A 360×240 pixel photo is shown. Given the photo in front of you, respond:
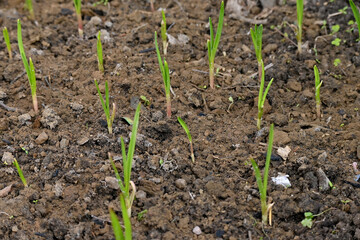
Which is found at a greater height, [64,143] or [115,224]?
[115,224]

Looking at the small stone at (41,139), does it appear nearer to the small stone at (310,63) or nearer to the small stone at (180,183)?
the small stone at (180,183)

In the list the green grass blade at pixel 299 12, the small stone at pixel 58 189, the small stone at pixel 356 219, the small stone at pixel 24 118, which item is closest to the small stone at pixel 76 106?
the small stone at pixel 24 118

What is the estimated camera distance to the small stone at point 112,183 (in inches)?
85.3

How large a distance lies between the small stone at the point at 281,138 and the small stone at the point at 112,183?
827mm

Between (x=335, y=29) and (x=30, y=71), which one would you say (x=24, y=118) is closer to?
(x=30, y=71)

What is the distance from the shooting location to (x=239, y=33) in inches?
131

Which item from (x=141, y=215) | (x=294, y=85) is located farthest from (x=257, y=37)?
(x=141, y=215)

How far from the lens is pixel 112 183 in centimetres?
217

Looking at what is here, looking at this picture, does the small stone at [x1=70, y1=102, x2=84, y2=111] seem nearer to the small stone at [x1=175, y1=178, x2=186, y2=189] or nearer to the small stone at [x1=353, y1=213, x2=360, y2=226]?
the small stone at [x1=175, y1=178, x2=186, y2=189]

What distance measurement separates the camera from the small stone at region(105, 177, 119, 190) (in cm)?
217

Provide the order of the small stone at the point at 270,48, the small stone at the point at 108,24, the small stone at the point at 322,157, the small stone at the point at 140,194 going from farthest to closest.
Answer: the small stone at the point at 108,24 < the small stone at the point at 270,48 < the small stone at the point at 322,157 < the small stone at the point at 140,194

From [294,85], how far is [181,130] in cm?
80

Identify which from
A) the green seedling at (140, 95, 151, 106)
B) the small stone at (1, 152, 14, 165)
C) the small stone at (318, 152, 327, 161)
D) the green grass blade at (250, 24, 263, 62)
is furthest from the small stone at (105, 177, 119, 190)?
the green grass blade at (250, 24, 263, 62)

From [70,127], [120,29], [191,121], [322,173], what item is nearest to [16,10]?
[120,29]
